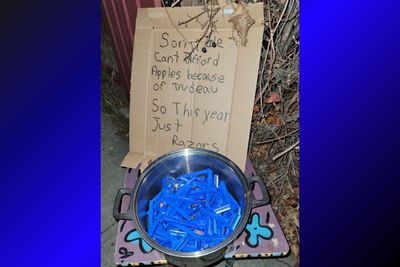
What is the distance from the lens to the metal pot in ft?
4.85

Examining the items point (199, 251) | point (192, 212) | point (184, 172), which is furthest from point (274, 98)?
point (199, 251)

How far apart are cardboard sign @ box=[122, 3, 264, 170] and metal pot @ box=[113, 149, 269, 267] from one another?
0.16 meters

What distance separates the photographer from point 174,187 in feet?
6.04

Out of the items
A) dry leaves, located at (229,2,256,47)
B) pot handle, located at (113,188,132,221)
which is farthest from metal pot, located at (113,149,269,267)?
dry leaves, located at (229,2,256,47)

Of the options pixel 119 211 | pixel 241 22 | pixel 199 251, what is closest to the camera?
pixel 199 251

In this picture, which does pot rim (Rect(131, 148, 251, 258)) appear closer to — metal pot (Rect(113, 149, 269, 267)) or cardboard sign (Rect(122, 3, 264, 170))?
metal pot (Rect(113, 149, 269, 267))

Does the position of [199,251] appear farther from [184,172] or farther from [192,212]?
[184,172]

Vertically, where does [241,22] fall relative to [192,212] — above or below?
above

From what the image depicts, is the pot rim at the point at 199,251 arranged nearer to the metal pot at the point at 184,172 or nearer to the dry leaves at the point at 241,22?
the metal pot at the point at 184,172

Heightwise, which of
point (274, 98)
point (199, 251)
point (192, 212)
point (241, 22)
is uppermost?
point (241, 22)

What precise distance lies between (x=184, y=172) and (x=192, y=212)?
22cm

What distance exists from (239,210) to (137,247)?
0.54 m

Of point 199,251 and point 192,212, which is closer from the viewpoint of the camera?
point 199,251

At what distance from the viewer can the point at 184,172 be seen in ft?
6.12
